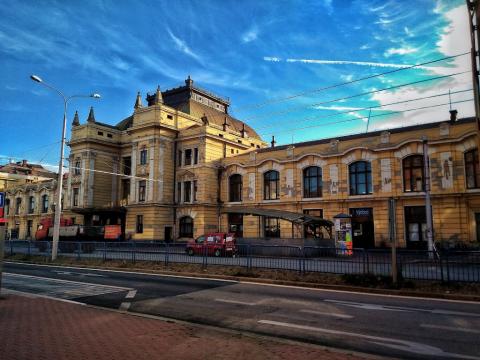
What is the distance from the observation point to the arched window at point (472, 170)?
1128 inches

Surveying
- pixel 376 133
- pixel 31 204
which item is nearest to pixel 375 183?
pixel 376 133

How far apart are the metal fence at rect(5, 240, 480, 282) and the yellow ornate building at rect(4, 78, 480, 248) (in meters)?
8.17

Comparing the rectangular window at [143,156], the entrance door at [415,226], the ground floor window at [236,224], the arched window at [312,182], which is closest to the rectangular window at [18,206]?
the rectangular window at [143,156]

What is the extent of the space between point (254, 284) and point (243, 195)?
26727mm

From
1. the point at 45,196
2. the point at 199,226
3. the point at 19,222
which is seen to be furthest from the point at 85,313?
the point at 19,222

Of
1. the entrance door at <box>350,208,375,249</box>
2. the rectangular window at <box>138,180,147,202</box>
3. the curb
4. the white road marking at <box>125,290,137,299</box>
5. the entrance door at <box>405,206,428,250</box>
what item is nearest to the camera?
the curb

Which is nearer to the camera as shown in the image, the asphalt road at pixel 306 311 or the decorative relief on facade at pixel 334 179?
the asphalt road at pixel 306 311

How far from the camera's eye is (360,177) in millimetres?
34156

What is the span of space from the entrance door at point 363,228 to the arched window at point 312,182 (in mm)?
4196

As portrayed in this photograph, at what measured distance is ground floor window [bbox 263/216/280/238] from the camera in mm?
38591

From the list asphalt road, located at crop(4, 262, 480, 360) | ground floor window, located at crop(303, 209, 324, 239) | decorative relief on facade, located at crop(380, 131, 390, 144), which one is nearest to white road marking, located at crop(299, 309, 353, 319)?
asphalt road, located at crop(4, 262, 480, 360)

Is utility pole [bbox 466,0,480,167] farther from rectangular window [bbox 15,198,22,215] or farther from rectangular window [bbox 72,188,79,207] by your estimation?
rectangular window [bbox 15,198,22,215]

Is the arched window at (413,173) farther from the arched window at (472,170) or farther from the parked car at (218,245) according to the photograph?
the parked car at (218,245)

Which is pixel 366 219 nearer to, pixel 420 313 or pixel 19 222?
pixel 420 313
